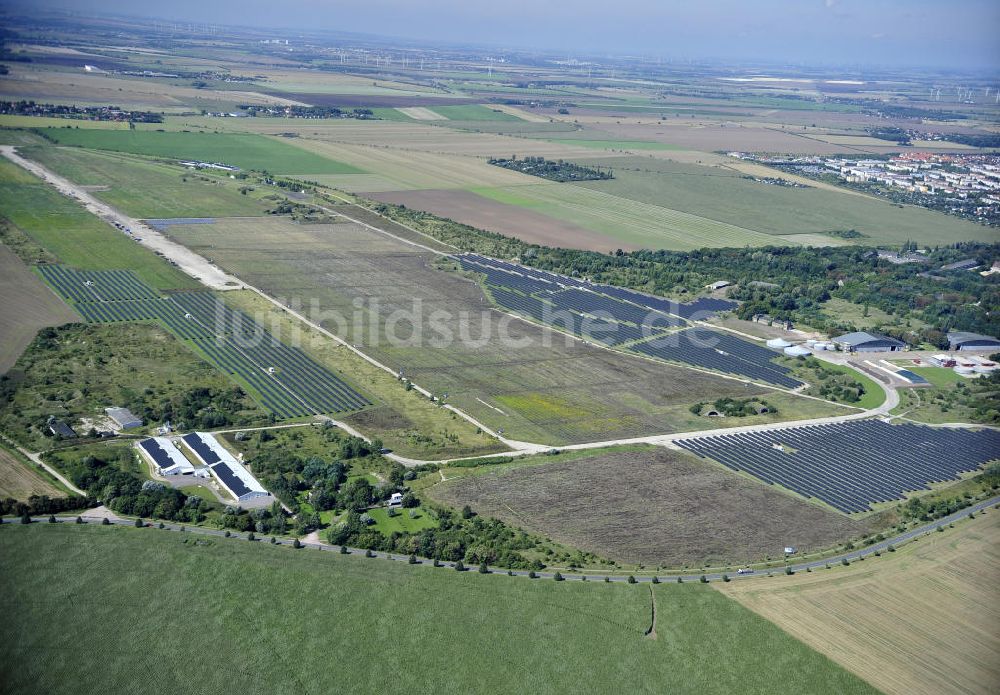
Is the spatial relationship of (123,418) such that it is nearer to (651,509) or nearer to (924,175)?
(651,509)

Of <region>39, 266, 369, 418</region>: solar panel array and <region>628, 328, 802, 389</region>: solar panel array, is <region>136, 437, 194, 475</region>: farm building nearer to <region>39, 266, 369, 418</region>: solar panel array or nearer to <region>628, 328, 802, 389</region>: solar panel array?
<region>39, 266, 369, 418</region>: solar panel array

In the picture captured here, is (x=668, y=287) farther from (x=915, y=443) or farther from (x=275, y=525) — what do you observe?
(x=275, y=525)

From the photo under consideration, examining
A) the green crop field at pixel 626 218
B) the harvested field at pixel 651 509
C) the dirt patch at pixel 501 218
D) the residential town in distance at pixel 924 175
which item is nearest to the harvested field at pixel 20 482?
the harvested field at pixel 651 509

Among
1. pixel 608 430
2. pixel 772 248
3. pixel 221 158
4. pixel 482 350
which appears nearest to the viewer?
pixel 608 430

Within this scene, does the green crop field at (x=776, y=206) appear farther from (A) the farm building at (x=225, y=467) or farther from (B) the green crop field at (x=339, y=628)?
(B) the green crop field at (x=339, y=628)

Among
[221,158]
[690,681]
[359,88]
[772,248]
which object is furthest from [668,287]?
[359,88]

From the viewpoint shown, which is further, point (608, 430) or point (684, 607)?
point (608, 430)

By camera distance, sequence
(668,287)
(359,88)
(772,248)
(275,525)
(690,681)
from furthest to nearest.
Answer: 1. (359,88)
2. (772,248)
3. (668,287)
4. (275,525)
5. (690,681)
